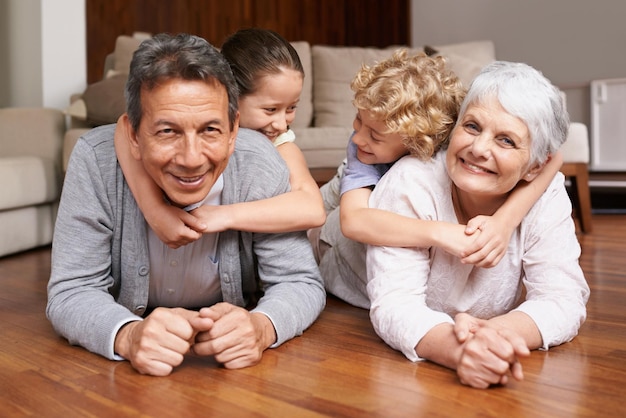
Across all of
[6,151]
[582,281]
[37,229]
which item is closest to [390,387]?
[582,281]

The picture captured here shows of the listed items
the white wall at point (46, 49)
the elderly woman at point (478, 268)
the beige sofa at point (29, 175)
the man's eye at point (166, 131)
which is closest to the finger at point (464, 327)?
the elderly woman at point (478, 268)

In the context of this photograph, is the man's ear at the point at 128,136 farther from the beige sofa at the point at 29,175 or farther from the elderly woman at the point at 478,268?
the beige sofa at the point at 29,175

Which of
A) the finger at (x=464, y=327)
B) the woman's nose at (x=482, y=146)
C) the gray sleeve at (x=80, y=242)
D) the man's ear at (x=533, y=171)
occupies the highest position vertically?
the woman's nose at (x=482, y=146)

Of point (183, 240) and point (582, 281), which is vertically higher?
point (183, 240)

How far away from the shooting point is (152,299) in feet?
5.85

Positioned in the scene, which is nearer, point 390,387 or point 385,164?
point 390,387

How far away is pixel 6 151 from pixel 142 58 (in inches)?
100

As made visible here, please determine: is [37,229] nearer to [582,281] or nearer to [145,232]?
[145,232]

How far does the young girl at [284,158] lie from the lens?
1.48 m

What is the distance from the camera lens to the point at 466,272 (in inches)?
64.7

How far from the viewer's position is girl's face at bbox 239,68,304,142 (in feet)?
6.32

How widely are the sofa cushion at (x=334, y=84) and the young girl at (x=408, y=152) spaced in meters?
2.49

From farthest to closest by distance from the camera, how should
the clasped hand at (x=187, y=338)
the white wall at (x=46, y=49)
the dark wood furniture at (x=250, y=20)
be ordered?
1. the dark wood furniture at (x=250, y=20)
2. the white wall at (x=46, y=49)
3. the clasped hand at (x=187, y=338)

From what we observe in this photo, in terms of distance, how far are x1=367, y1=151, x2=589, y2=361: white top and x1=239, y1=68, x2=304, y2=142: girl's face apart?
40 cm
